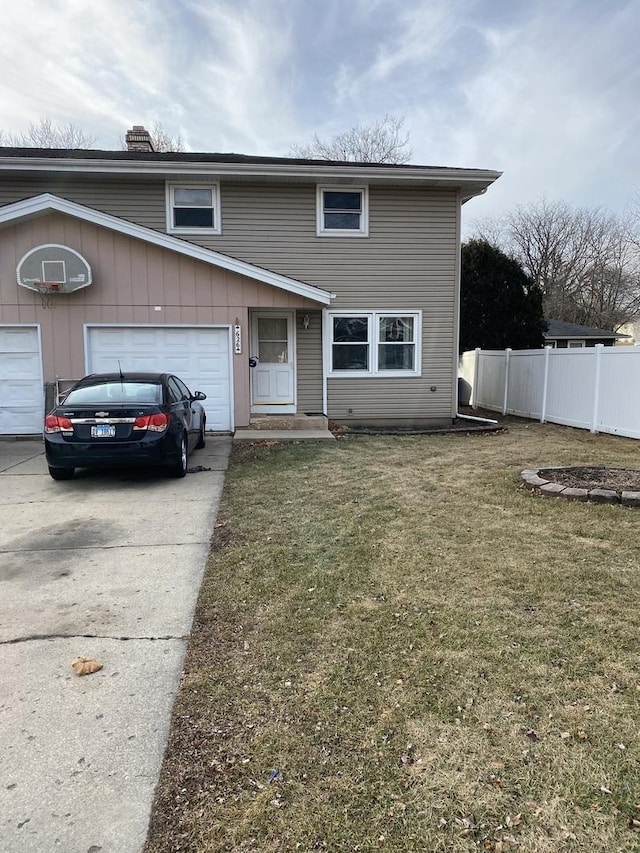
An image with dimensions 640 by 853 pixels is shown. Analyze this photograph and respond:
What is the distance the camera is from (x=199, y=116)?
76.3 feet

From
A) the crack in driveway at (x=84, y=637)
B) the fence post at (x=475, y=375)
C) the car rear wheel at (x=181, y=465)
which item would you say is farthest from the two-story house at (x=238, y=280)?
the crack in driveway at (x=84, y=637)

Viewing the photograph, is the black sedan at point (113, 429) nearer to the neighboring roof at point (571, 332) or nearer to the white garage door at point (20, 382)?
the white garage door at point (20, 382)

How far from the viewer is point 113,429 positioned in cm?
685

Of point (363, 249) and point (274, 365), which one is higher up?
point (363, 249)

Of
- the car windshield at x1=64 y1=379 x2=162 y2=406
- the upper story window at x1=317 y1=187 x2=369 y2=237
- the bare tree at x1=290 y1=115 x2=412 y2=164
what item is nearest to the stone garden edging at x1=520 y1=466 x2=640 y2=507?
the car windshield at x1=64 y1=379 x2=162 y2=406

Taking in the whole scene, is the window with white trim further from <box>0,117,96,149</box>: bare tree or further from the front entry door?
<box>0,117,96,149</box>: bare tree

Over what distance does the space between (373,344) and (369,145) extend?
22.9 m

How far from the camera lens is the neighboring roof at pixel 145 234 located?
32.9 feet

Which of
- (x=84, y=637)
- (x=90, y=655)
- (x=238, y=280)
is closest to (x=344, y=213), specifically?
(x=238, y=280)

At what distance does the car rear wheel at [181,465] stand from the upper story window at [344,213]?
22.5 feet

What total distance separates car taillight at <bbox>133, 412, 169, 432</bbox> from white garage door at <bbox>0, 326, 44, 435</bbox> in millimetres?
5241

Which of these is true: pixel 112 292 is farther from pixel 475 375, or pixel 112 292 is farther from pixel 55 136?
pixel 55 136

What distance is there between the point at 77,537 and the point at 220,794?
3.69 metres

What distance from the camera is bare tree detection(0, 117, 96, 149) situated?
2747 cm
